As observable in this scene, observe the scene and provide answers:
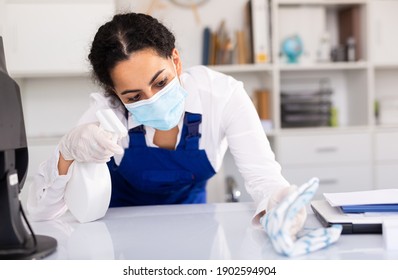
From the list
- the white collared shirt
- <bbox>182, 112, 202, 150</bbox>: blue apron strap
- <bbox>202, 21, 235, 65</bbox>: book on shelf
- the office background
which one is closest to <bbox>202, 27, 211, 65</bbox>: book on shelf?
<bbox>202, 21, 235, 65</bbox>: book on shelf

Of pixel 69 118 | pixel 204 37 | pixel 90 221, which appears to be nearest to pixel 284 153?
pixel 204 37

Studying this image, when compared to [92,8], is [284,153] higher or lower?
lower

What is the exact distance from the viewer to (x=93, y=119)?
4.32 ft

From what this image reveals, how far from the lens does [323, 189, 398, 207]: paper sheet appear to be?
92 centimetres

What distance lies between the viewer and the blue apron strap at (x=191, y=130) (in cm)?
137

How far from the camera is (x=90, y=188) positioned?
3.43 feet

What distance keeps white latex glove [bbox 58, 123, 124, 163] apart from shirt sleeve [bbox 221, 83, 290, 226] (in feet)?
1.16

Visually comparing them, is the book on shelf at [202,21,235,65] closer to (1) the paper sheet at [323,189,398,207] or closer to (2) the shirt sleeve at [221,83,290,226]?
(2) the shirt sleeve at [221,83,290,226]

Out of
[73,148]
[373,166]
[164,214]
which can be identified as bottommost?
[373,166]

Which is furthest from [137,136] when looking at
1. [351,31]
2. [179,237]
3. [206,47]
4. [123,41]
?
[351,31]

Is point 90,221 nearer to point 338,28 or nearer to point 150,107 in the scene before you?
point 150,107

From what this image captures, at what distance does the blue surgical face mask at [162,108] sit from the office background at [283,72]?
1.38m

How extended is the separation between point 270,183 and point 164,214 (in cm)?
27
